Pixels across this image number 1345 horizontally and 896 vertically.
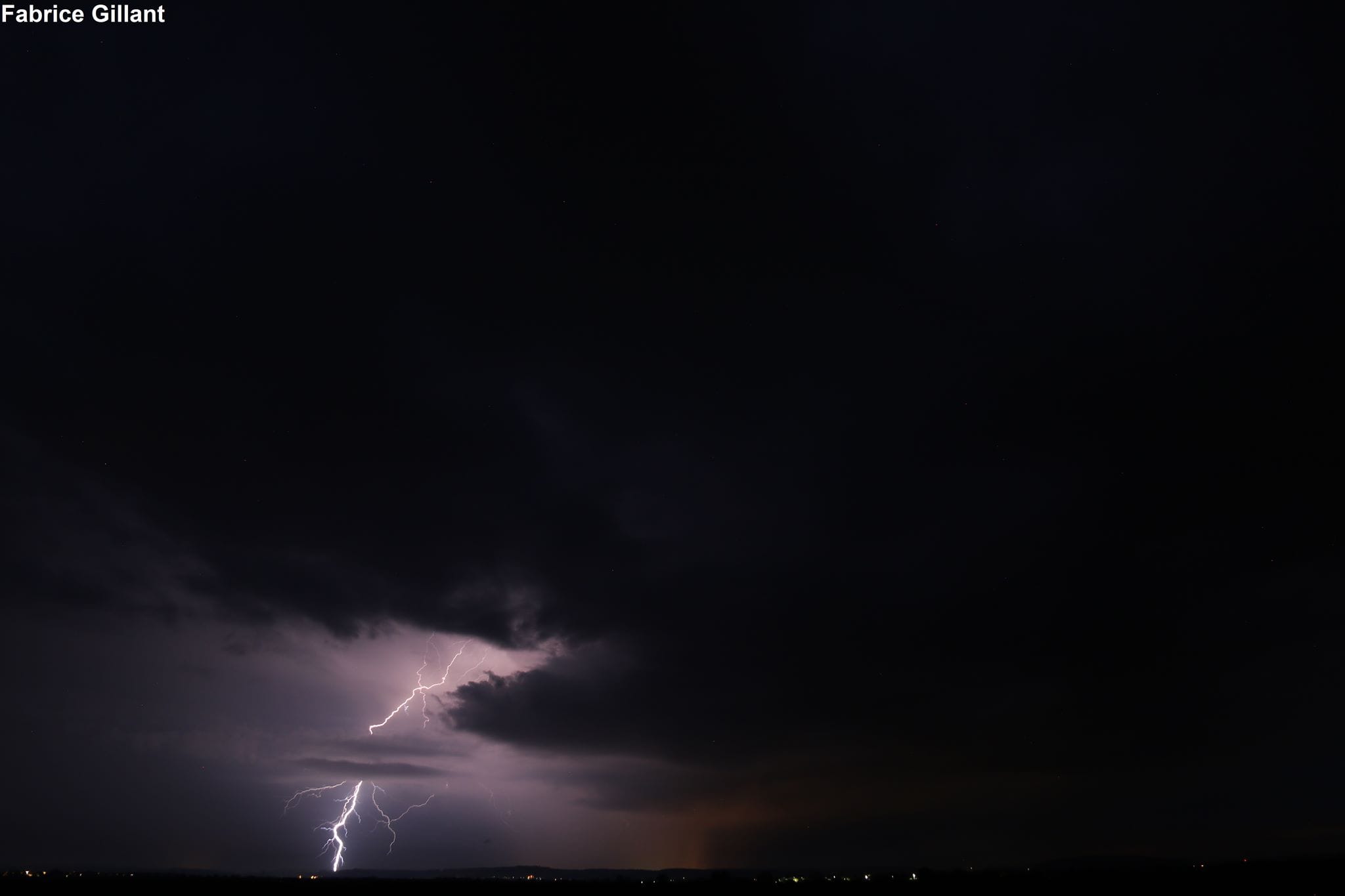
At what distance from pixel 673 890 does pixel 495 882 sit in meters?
24.2

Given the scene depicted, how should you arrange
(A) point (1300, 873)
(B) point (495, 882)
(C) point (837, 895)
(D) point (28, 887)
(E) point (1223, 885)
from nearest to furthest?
(D) point (28, 887) < (C) point (837, 895) < (E) point (1223, 885) < (A) point (1300, 873) < (B) point (495, 882)

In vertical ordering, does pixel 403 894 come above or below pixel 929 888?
above

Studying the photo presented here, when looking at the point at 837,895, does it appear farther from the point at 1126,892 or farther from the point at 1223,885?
the point at 1223,885

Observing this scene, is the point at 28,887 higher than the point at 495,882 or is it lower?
higher

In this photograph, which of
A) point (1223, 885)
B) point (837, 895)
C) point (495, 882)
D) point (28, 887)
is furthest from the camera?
point (495, 882)

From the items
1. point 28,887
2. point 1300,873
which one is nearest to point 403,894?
point 28,887

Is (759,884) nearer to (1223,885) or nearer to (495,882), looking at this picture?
(495,882)

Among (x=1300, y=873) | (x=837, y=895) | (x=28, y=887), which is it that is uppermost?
(x=28, y=887)

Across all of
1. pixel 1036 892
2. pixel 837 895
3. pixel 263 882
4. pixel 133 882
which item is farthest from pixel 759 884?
pixel 133 882

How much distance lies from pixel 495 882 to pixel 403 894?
19.8 meters

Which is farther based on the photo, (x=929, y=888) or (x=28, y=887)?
(x=929, y=888)

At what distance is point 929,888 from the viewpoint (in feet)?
156

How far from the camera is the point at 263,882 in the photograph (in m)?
55.3

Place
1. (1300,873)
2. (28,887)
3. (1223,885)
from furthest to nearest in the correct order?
(1300,873)
(1223,885)
(28,887)
